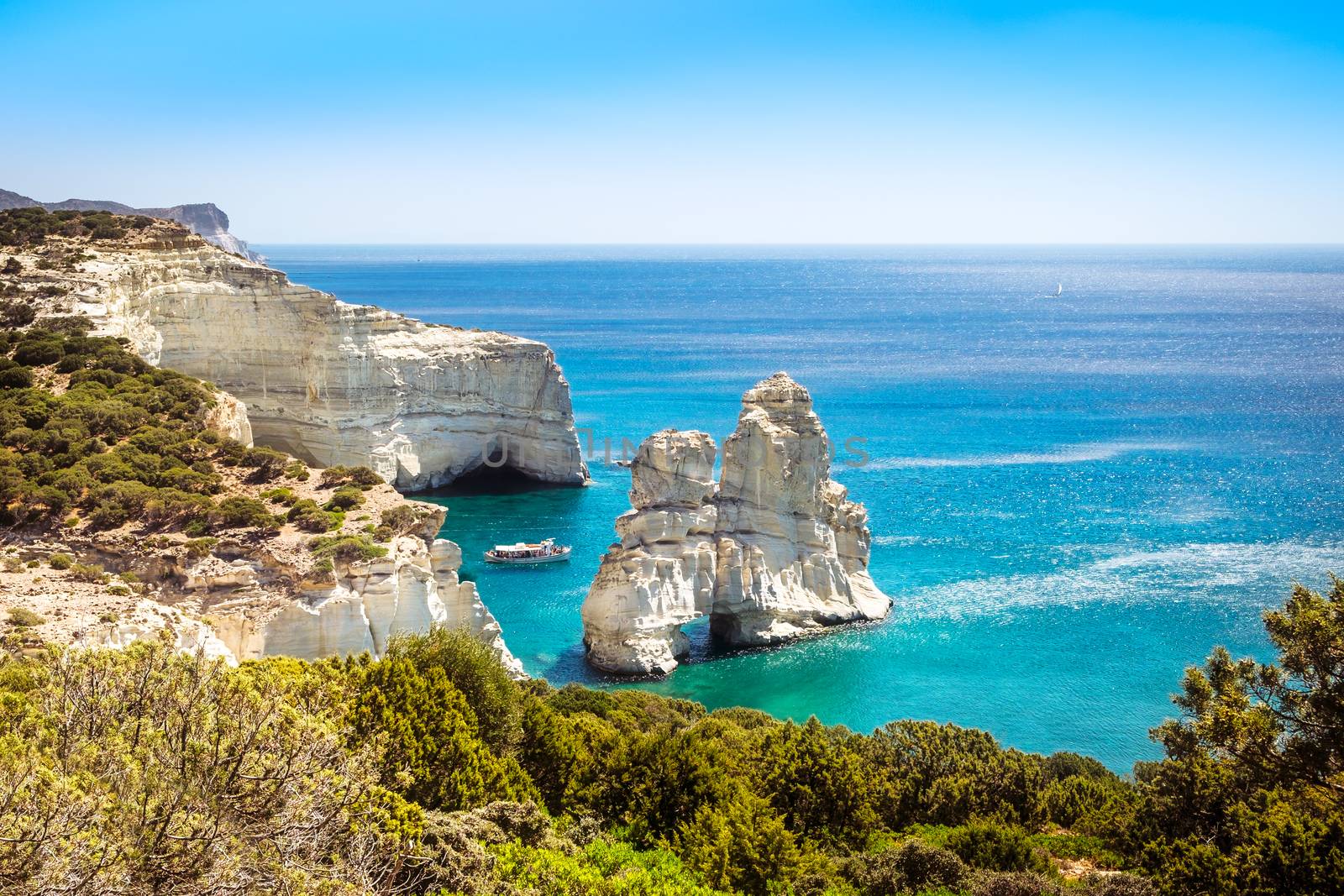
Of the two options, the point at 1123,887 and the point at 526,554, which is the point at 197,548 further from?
the point at 526,554

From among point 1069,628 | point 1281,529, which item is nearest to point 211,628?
point 1069,628

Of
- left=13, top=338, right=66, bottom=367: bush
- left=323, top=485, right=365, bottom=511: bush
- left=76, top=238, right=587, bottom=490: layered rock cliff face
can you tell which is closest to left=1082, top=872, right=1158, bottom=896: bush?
left=323, top=485, right=365, bottom=511: bush

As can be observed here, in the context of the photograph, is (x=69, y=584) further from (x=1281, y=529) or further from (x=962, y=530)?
(x=1281, y=529)

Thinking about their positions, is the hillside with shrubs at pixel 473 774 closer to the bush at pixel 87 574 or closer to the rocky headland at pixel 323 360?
the bush at pixel 87 574

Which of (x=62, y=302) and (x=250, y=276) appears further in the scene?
(x=250, y=276)

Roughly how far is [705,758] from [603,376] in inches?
3173

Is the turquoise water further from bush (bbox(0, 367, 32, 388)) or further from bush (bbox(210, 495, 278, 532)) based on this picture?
bush (bbox(0, 367, 32, 388))

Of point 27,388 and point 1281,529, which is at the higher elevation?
point 27,388

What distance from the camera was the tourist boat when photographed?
49312 mm

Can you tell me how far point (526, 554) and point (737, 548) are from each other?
529 inches

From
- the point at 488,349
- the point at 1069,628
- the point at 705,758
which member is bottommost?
the point at 1069,628

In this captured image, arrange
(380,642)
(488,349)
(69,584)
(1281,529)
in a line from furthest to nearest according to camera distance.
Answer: (488,349) < (1281,529) < (380,642) < (69,584)

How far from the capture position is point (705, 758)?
66.6ft

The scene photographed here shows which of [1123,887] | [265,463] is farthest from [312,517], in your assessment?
[1123,887]
